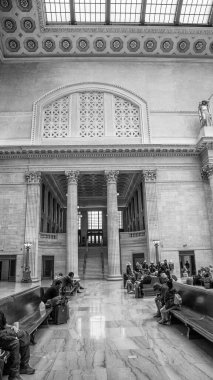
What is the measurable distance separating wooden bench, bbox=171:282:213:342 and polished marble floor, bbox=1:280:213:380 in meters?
0.34

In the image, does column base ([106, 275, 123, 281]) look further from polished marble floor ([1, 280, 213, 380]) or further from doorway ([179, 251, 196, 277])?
A: polished marble floor ([1, 280, 213, 380])

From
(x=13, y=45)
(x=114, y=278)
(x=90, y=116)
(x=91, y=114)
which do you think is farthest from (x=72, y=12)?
(x=114, y=278)

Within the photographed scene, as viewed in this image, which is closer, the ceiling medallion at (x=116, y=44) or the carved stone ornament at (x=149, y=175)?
the carved stone ornament at (x=149, y=175)

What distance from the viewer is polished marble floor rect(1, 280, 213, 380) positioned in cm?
405

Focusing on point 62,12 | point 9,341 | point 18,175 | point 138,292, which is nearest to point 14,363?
point 9,341

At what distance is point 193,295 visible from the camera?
22.5ft

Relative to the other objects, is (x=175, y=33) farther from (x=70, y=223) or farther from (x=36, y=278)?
(x=36, y=278)

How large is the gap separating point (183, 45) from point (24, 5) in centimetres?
1492

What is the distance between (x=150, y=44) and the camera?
87.9ft

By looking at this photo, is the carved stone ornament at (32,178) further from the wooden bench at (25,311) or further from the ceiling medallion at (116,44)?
the wooden bench at (25,311)

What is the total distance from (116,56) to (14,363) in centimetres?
2786

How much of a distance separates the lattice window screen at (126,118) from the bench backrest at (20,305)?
18658 millimetres

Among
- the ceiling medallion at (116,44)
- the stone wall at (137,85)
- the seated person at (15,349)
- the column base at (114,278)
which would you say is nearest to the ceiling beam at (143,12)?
the ceiling medallion at (116,44)

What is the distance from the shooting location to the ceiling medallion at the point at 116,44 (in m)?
26.3
